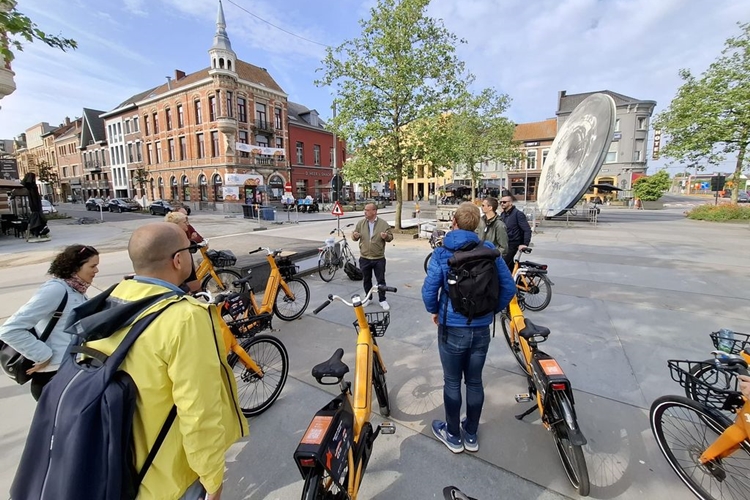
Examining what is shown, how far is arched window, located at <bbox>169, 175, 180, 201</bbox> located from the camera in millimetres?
34969

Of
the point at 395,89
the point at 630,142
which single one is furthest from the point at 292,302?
the point at 630,142

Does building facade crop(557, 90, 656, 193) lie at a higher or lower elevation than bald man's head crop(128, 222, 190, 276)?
higher

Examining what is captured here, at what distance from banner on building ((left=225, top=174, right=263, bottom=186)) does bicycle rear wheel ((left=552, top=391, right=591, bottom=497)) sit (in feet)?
106

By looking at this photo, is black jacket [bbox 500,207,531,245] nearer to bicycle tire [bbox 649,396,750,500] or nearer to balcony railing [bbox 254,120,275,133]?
bicycle tire [bbox 649,396,750,500]

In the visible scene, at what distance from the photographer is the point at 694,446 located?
2410 millimetres

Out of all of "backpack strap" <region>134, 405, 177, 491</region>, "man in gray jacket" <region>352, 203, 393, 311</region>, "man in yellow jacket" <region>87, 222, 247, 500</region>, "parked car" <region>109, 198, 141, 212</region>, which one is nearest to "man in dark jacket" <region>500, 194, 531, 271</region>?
"man in gray jacket" <region>352, 203, 393, 311</region>

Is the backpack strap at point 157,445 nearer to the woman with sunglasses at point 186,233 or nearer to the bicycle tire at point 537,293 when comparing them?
the woman with sunglasses at point 186,233

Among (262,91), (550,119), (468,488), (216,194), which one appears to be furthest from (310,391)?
(550,119)

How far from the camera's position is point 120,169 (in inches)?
1678

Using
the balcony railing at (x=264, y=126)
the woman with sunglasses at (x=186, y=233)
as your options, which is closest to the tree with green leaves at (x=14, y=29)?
the woman with sunglasses at (x=186, y=233)

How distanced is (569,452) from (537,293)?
350 cm

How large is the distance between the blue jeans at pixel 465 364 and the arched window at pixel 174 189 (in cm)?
3912

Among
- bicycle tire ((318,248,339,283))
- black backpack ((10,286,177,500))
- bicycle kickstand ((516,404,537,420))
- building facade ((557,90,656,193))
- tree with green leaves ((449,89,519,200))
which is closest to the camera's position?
black backpack ((10,286,177,500))

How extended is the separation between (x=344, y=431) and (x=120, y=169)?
53137mm
